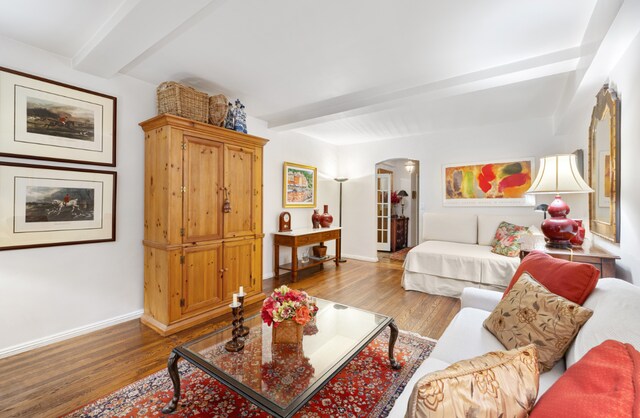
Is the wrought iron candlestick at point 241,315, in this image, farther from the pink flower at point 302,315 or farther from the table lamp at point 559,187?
the table lamp at point 559,187

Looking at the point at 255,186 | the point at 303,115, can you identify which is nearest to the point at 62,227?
the point at 255,186

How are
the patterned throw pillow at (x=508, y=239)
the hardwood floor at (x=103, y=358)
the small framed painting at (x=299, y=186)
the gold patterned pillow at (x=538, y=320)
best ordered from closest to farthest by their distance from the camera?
the gold patterned pillow at (x=538, y=320), the hardwood floor at (x=103, y=358), the patterned throw pillow at (x=508, y=239), the small framed painting at (x=299, y=186)

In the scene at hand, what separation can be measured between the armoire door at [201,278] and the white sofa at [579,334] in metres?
2.25

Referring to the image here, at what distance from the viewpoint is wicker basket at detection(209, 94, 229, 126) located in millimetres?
3016

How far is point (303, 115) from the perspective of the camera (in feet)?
12.7

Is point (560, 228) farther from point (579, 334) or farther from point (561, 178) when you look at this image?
point (579, 334)

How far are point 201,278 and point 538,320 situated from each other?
2.73 m

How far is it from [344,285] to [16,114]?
379 cm

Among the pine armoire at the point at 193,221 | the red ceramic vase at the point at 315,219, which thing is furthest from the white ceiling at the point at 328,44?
the red ceramic vase at the point at 315,219

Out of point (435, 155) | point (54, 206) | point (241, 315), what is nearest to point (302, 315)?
point (241, 315)

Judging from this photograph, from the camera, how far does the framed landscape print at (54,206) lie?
2191 millimetres

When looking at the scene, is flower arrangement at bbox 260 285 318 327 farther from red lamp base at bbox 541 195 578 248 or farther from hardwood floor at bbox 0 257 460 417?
red lamp base at bbox 541 195 578 248

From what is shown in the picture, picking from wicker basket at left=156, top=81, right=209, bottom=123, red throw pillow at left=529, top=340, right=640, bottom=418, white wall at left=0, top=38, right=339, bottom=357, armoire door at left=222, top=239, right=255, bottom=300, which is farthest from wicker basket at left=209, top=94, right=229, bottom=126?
red throw pillow at left=529, top=340, right=640, bottom=418

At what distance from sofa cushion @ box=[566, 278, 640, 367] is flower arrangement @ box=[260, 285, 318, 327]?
1224mm
